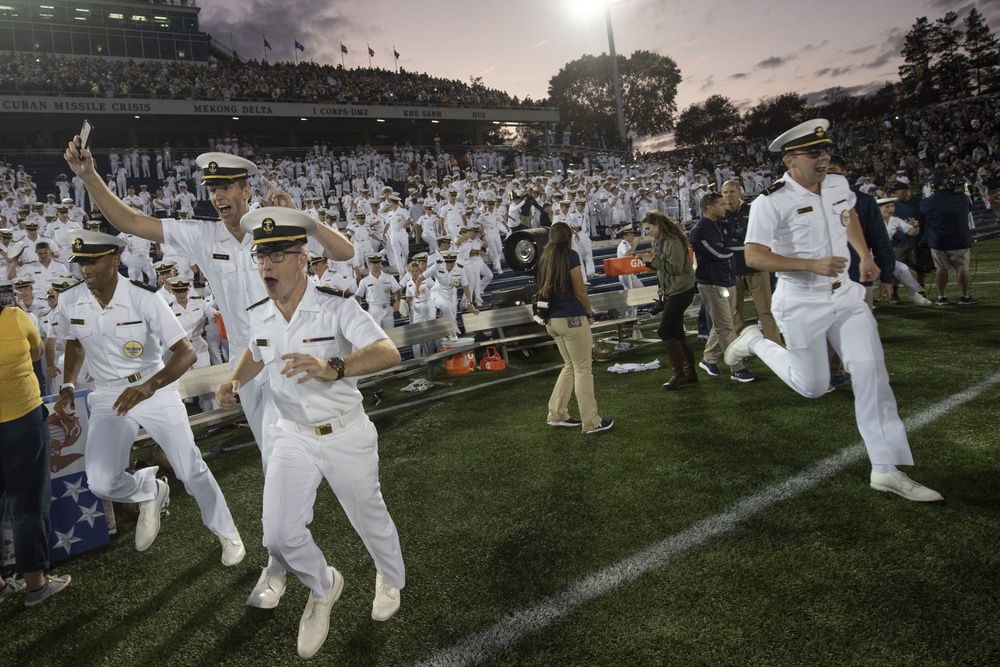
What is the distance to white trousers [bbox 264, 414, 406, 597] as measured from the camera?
318cm

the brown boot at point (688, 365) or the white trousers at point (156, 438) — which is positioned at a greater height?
the white trousers at point (156, 438)

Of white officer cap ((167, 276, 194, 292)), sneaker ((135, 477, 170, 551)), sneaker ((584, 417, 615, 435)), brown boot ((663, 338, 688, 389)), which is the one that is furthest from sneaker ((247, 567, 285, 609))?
white officer cap ((167, 276, 194, 292))

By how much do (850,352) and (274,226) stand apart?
11.5ft

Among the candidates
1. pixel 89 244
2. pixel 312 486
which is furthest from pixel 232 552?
pixel 89 244

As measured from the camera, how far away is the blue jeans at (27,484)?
406 cm

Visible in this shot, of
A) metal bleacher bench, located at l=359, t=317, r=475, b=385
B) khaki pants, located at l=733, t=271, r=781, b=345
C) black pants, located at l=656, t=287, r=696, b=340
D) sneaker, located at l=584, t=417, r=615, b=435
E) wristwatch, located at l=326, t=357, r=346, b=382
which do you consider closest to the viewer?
wristwatch, located at l=326, t=357, r=346, b=382

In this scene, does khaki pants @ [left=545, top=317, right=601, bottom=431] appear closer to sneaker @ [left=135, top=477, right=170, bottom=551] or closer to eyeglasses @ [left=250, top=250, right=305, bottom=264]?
eyeglasses @ [left=250, top=250, right=305, bottom=264]

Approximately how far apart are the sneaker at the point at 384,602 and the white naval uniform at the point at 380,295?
995 cm

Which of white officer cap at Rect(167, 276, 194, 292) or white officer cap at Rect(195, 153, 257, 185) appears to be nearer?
white officer cap at Rect(195, 153, 257, 185)

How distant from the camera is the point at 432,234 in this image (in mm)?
21844

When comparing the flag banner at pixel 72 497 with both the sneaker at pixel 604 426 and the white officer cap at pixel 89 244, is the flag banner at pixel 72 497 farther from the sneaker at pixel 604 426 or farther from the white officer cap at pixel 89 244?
the sneaker at pixel 604 426

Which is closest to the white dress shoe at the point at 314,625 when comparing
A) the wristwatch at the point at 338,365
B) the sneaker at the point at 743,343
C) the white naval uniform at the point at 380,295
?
the wristwatch at the point at 338,365

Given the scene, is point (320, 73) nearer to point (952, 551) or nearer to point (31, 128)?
point (31, 128)

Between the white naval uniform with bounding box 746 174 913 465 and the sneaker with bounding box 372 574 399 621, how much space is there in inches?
119
